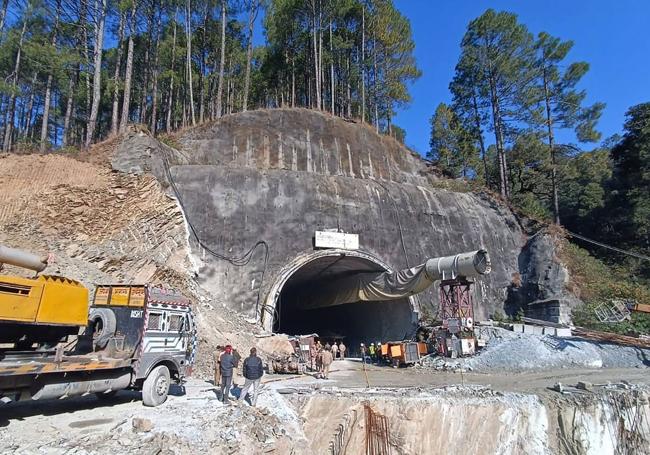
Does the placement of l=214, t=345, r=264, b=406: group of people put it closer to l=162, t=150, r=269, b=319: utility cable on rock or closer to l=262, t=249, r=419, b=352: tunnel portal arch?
l=262, t=249, r=419, b=352: tunnel portal arch

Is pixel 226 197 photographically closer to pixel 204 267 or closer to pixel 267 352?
pixel 204 267

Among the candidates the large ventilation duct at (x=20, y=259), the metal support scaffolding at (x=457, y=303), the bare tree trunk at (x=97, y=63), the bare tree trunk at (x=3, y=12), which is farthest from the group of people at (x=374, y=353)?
the bare tree trunk at (x=3, y=12)

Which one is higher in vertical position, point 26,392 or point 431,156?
point 431,156

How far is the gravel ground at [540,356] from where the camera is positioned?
1842cm

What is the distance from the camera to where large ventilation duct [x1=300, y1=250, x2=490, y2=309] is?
1942 cm

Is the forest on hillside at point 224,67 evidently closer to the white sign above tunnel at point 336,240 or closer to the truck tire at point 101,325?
the white sign above tunnel at point 336,240

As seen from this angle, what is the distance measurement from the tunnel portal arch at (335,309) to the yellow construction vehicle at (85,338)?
35.1ft

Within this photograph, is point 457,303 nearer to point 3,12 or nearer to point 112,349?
point 112,349

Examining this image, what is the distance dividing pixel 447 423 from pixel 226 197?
610 inches

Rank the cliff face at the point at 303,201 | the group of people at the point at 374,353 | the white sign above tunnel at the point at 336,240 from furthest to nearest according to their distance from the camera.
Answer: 1. the white sign above tunnel at the point at 336,240
2. the group of people at the point at 374,353
3. the cliff face at the point at 303,201

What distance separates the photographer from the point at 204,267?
69.5ft

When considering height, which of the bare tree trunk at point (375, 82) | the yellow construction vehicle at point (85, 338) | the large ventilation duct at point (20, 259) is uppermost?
the bare tree trunk at point (375, 82)

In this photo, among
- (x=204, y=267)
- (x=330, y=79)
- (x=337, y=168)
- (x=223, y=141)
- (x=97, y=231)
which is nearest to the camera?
(x=97, y=231)

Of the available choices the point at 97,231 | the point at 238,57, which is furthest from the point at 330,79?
the point at 97,231
